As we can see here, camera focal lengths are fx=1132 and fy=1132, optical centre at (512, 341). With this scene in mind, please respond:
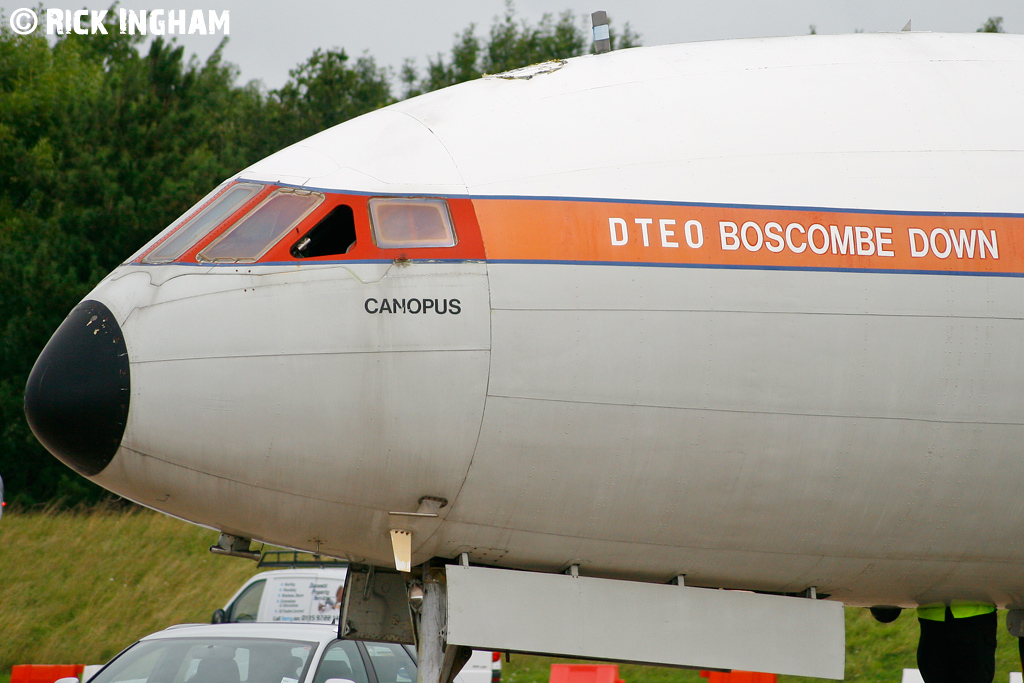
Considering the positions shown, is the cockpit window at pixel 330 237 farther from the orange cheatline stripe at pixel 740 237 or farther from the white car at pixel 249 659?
the white car at pixel 249 659

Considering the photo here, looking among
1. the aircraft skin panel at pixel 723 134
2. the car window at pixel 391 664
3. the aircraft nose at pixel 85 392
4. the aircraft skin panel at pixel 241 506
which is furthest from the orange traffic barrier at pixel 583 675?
the aircraft nose at pixel 85 392

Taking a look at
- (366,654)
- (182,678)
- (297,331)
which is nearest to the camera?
(297,331)

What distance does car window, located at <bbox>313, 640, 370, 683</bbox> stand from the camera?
27.5 ft

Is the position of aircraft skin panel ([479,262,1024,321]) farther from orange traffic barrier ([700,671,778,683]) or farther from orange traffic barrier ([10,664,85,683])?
orange traffic barrier ([10,664,85,683])

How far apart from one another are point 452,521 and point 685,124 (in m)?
2.30

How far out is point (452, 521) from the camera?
5484 mm

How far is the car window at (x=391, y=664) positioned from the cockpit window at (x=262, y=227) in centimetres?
435

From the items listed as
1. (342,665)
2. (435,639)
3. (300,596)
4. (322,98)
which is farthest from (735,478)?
Answer: (322,98)

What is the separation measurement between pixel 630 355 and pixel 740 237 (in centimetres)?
79

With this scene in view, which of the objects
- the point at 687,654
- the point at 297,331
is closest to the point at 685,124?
the point at 297,331

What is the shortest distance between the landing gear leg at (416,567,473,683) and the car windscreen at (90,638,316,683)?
2.85 meters

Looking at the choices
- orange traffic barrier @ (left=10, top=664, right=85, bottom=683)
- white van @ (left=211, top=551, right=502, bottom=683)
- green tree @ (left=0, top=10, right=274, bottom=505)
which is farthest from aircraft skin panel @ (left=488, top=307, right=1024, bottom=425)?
green tree @ (left=0, top=10, right=274, bottom=505)

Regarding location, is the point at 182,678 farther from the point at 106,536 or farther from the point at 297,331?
the point at 106,536

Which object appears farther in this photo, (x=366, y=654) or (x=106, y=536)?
(x=106, y=536)
